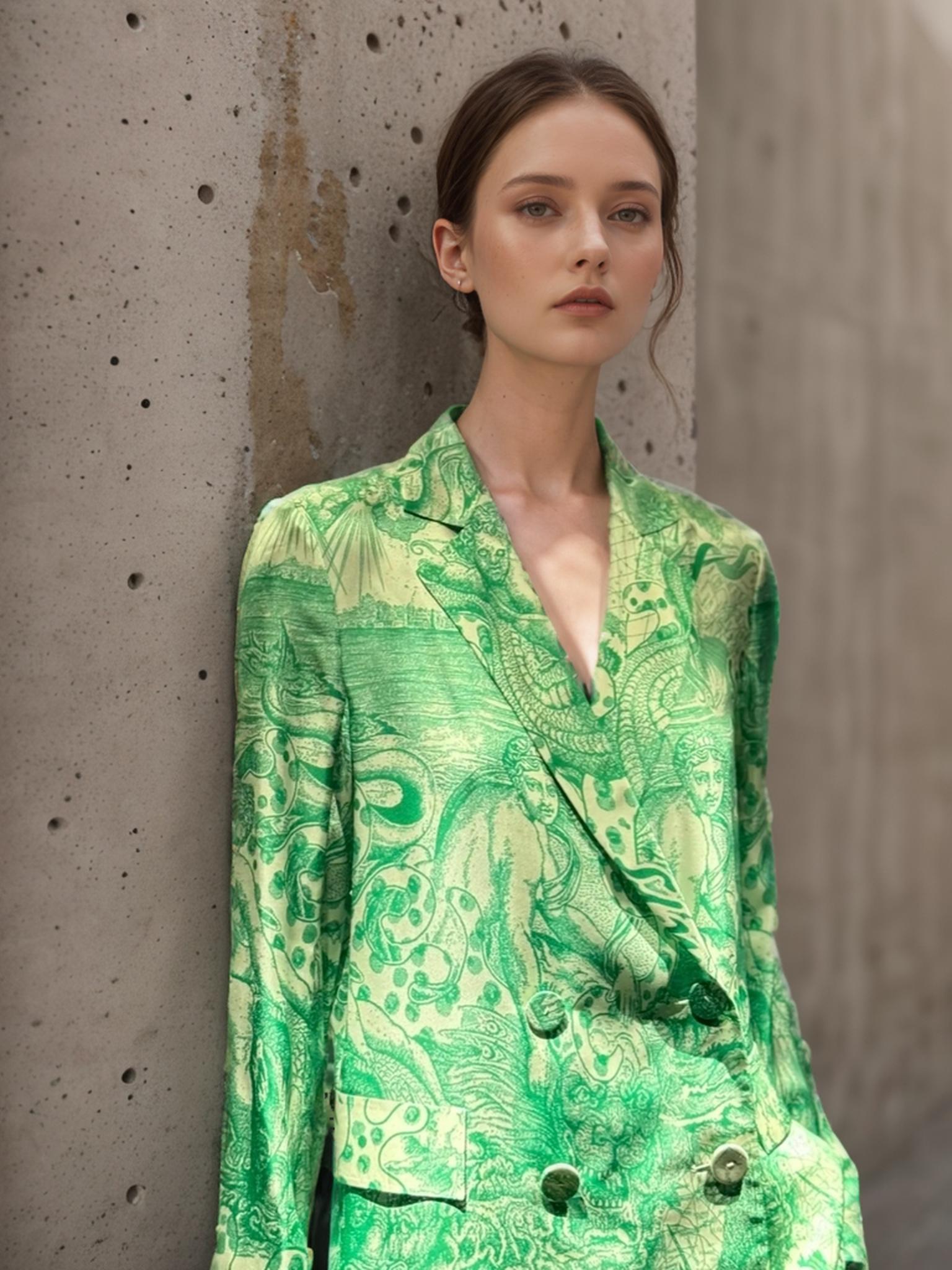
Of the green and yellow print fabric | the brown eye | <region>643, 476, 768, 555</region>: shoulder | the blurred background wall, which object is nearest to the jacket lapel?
the green and yellow print fabric

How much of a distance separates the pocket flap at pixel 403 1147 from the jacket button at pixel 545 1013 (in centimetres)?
10

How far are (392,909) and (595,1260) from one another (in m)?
0.36

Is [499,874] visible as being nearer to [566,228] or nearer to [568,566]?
[568,566]

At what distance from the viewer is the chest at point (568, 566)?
4.94ft

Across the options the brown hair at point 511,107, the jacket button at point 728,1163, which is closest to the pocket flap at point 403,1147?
A: the jacket button at point 728,1163

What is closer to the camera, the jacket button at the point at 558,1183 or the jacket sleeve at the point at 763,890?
the jacket button at the point at 558,1183

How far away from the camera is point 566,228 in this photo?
1.45 m

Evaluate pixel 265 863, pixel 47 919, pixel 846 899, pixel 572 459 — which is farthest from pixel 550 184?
pixel 846 899

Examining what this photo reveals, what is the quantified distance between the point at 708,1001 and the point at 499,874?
9.7 inches

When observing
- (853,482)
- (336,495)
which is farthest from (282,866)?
(853,482)

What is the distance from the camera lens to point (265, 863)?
1.37 meters

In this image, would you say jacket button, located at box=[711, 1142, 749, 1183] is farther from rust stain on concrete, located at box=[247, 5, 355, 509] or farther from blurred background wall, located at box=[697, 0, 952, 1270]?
blurred background wall, located at box=[697, 0, 952, 1270]

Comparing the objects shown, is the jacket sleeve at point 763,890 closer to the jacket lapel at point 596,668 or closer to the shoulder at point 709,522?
the shoulder at point 709,522

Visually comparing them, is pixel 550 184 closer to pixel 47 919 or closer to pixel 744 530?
pixel 744 530
